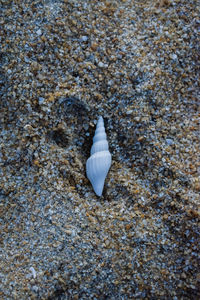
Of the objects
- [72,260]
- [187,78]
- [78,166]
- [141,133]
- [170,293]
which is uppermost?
[187,78]

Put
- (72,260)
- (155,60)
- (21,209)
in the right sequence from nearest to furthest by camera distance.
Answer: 1. (72,260)
2. (21,209)
3. (155,60)

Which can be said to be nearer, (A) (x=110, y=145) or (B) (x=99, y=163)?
(B) (x=99, y=163)

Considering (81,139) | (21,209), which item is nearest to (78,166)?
(81,139)

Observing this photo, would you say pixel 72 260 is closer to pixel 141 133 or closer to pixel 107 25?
pixel 141 133

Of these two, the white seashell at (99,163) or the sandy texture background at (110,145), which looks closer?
the sandy texture background at (110,145)

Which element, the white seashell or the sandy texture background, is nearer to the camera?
the sandy texture background
